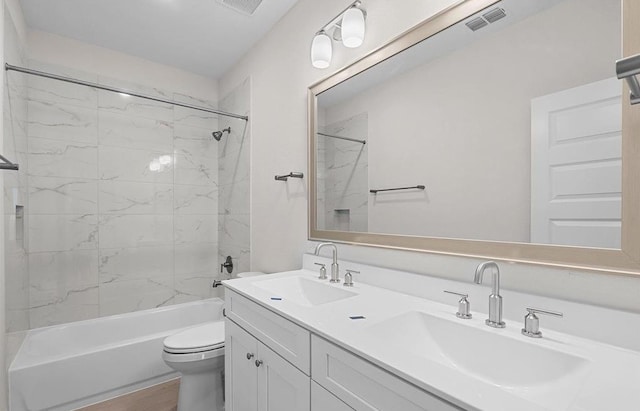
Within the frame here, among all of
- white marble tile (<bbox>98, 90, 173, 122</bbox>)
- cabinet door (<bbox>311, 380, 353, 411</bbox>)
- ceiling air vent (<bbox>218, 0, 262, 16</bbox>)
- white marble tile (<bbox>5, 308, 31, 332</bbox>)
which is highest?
ceiling air vent (<bbox>218, 0, 262, 16</bbox>)

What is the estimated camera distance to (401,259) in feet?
4.42

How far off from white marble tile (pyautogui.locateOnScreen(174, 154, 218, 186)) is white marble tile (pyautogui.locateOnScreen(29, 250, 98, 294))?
94 centimetres

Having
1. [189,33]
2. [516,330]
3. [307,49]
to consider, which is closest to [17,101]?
[189,33]

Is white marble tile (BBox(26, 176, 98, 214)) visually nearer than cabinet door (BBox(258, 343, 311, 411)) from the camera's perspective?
No

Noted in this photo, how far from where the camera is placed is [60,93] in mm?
2367

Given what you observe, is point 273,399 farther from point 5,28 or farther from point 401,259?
point 5,28

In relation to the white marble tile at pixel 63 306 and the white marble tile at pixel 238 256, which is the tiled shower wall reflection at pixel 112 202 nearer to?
the white marble tile at pixel 63 306

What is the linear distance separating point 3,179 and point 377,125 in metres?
1.92

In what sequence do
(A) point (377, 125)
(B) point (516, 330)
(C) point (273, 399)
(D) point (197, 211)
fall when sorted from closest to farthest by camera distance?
(B) point (516, 330), (C) point (273, 399), (A) point (377, 125), (D) point (197, 211)

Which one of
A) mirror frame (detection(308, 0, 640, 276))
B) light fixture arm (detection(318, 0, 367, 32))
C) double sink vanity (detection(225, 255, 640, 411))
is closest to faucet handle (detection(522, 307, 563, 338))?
double sink vanity (detection(225, 255, 640, 411))

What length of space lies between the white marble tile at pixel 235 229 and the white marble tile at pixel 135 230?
0.46 m

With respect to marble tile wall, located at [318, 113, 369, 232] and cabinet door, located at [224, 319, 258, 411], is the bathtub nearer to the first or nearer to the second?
cabinet door, located at [224, 319, 258, 411]

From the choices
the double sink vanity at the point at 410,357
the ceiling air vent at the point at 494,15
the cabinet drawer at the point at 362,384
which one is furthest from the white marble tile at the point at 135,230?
the ceiling air vent at the point at 494,15

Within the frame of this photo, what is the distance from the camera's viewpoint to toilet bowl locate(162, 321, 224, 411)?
5.73 feet
